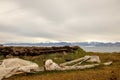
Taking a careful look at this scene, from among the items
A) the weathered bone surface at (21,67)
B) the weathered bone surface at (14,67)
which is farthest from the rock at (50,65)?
the weathered bone surface at (14,67)

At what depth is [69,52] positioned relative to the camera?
2842 cm

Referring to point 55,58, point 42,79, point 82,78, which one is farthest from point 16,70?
point 55,58

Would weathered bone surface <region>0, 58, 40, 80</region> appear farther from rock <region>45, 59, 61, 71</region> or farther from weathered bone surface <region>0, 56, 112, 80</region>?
rock <region>45, 59, 61, 71</region>

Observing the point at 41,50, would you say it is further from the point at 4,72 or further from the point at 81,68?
the point at 4,72

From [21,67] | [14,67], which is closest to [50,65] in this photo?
[21,67]

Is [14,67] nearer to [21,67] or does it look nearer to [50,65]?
[21,67]

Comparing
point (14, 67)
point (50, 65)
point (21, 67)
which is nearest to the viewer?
point (14, 67)

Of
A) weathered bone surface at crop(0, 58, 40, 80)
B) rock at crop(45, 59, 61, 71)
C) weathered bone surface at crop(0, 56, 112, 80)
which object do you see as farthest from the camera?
rock at crop(45, 59, 61, 71)

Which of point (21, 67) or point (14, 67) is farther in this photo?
point (21, 67)

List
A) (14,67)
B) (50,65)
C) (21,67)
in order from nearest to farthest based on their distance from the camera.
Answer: (14,67), (21,67), (50,65)

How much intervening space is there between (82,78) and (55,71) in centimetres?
311

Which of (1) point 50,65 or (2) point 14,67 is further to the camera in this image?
(1) point 50,65

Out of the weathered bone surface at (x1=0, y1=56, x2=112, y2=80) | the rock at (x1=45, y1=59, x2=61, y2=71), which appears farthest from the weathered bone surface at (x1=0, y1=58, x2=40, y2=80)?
the rock at (x1=45, y1=59, x2=61, y2=71)

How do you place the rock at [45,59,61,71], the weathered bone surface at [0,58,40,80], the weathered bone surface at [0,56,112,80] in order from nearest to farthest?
the weathered bone surface at [0,58,40,80], the weathered bone surface at [0,56,112,80], the rock at [45,59,61,71]
